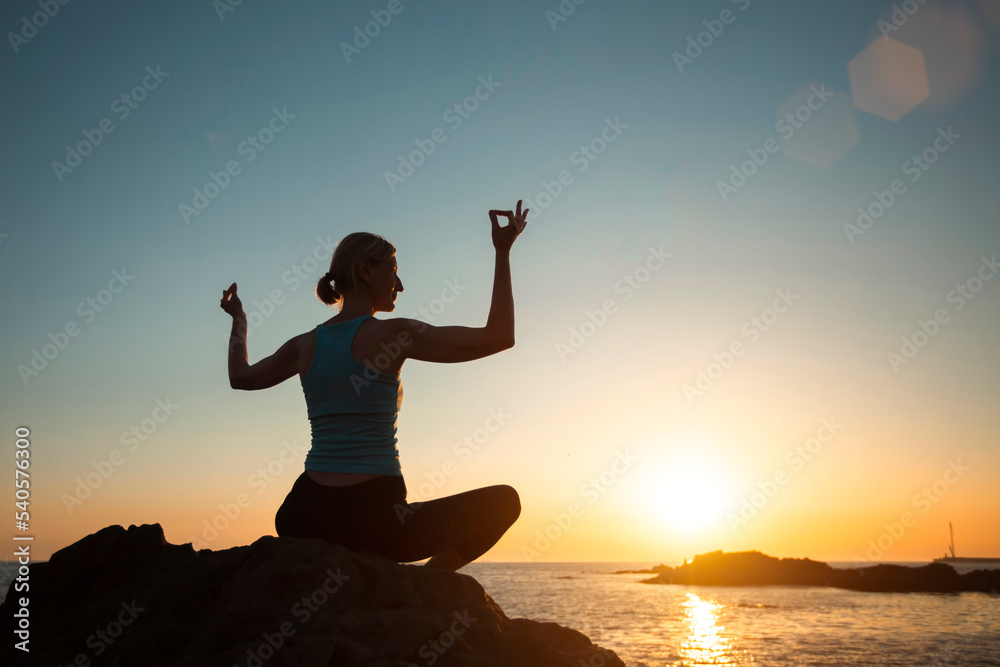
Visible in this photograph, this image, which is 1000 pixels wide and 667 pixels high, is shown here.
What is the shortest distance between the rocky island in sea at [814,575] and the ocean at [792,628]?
241cm

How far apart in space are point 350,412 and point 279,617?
0.86 m

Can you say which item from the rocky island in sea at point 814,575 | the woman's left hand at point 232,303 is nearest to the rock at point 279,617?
the woman's left hand at point 232,303

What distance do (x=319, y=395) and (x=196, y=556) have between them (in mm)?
1839

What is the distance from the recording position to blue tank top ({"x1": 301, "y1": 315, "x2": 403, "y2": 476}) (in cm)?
277

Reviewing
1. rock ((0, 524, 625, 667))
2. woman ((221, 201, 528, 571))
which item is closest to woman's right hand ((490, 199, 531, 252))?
woman ((221, 201, 528, 571))

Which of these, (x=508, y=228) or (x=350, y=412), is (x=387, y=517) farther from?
(x=508, y=228)

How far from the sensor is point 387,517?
112 inches

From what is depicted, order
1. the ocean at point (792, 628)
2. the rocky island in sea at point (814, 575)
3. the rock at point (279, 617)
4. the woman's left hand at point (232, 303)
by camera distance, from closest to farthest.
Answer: the rock at point (279, 617)
the woman's left hand at point (232, 303)
the ocean at point (792, 628)
the rocky island in sea at point (814, 575)

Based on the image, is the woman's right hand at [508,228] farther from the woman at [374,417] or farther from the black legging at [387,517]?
the black legging at [387,517]

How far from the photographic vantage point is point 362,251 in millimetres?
3010

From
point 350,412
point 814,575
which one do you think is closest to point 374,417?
point 350,412

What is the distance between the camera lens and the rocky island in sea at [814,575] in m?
62.1

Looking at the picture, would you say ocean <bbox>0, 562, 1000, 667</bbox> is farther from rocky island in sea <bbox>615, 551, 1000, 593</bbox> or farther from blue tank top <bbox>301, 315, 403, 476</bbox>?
blue tank top <bbox>301, 315, 403, 476</bbox>

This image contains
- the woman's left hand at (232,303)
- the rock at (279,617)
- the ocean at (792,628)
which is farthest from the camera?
the ocean at (792,628)
